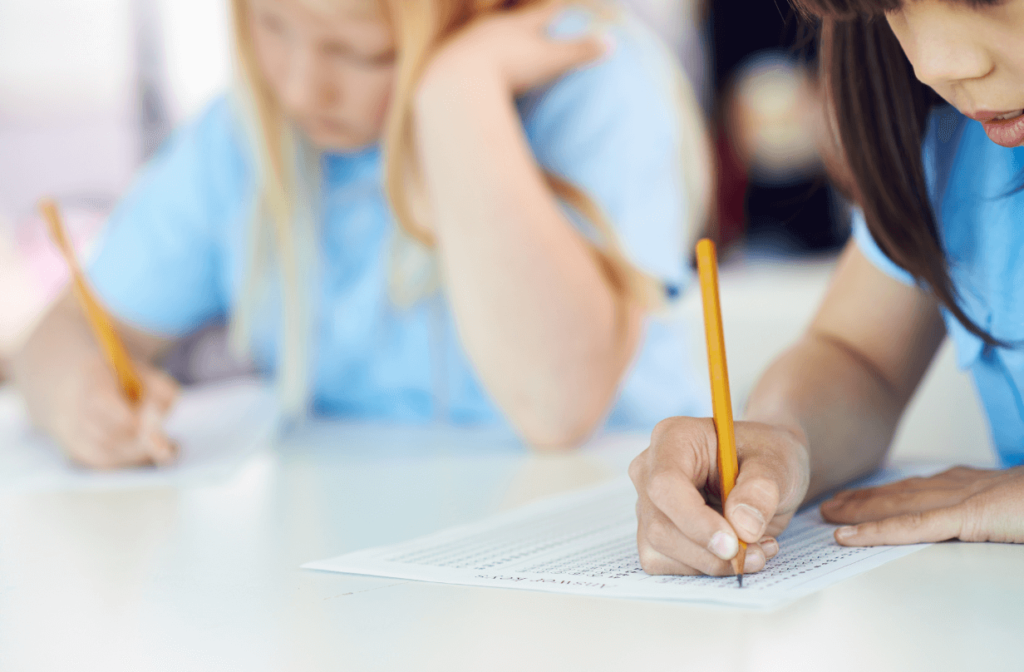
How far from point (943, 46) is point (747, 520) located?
207mm

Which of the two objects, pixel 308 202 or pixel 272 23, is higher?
pixel 272 23

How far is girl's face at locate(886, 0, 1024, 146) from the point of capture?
0.38 meters

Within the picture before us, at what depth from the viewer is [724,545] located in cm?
38

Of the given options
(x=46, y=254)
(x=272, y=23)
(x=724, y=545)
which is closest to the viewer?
(x=724, y=545)

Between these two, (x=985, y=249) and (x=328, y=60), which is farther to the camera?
(x=328, y=60)

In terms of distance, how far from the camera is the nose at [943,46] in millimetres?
387

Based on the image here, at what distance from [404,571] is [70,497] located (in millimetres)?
352

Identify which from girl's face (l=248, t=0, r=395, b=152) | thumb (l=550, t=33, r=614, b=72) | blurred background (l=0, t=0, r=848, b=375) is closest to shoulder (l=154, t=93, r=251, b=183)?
girl's face (l=248, t=0, r=395, b=152)

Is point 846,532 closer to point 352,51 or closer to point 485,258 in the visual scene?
point 485,258

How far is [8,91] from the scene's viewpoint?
266 centimetres

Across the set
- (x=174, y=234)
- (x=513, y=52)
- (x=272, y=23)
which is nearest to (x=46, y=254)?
(x=174, y=234)

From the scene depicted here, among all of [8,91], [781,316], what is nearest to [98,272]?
[781,316]

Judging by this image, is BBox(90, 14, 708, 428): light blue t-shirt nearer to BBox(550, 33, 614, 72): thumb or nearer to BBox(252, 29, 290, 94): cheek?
BBox(550, 33, 614, 72): thumb

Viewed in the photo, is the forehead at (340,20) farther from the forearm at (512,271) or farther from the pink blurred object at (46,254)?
the pink blurred object at (46,254)
